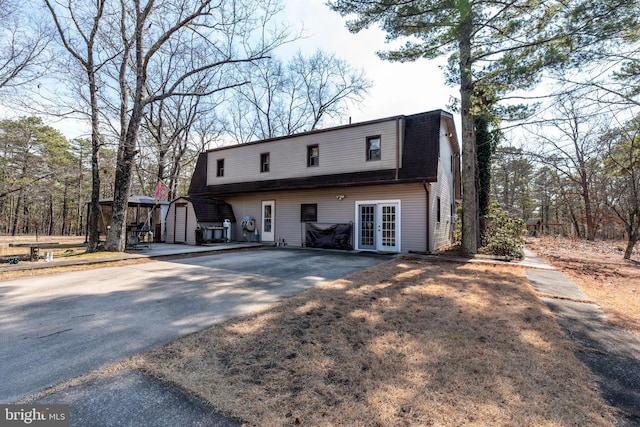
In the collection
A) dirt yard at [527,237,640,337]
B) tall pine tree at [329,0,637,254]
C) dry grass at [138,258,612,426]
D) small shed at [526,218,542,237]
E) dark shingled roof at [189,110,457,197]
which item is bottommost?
dirt yard at [527,237,640,337]

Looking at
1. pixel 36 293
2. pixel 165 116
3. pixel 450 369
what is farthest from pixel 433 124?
pixel 165 116

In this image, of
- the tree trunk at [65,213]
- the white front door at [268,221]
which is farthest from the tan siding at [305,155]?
the tree trunk at [65,213]

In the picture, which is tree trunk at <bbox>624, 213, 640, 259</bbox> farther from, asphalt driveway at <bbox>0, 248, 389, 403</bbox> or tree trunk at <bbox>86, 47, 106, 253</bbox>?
tree trunk at <bbox>86, 47, 106, 253</bbox>

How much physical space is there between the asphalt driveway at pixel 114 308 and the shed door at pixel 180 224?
→ 6360 mm

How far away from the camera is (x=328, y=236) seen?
12062 millimetres

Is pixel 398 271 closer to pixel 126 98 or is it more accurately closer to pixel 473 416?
pixel 473 416

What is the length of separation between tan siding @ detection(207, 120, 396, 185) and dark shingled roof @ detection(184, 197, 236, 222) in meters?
1.48

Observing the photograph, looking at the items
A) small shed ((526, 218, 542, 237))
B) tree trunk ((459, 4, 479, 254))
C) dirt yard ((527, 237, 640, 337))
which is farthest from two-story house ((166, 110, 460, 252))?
small shed ((526, 218, 542, 237))

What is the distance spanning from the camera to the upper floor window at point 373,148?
37.2 ft

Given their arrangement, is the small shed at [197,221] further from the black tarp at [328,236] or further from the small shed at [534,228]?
the small shed at [534,228]

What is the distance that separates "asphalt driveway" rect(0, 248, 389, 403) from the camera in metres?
2.70

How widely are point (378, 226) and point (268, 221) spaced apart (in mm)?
5762

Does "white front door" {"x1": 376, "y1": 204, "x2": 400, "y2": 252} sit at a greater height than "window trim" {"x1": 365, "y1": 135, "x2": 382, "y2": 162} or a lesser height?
lesser

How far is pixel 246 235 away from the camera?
14.5 meters
